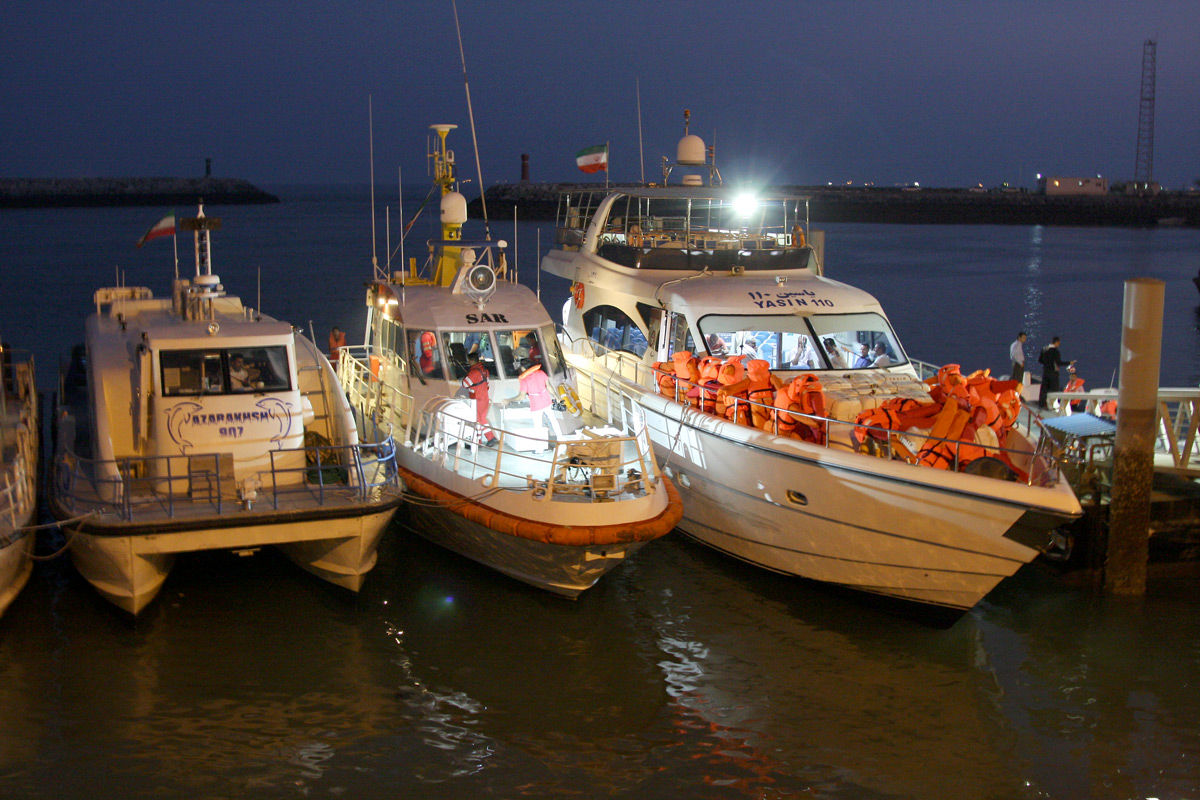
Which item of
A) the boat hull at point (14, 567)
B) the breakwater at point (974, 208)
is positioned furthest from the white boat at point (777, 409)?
the breakwater at point (974, 208)

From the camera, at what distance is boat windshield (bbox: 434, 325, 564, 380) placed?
460 inches

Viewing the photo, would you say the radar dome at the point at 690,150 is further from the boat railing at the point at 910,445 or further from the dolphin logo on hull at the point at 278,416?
the dolphin logo on hull at the point at 278,416

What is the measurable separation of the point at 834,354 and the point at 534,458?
4.17m

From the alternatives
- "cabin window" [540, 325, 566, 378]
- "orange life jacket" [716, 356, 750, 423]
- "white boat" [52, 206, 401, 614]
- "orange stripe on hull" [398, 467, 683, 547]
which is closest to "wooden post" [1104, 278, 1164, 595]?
"orange life jacket" [716, 356, 750, 423]

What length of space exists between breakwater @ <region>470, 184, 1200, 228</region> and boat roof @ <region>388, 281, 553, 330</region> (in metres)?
81.0

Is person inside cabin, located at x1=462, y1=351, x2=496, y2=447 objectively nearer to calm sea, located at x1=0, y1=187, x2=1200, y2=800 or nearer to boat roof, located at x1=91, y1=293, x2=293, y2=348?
calm sea, located at x1=0, y1=187, x2=1200, y2=800

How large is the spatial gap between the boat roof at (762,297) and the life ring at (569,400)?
5.60 ft

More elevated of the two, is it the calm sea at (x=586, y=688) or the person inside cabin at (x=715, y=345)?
the person inside cabin at (x=715, y=345)

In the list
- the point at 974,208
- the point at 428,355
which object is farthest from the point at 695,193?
the point at 974,208

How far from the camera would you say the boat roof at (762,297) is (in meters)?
12.1

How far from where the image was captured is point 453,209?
44.9 feet

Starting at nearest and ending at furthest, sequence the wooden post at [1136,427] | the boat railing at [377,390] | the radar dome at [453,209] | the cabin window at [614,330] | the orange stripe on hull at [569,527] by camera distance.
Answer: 1. the orange stripe on hull at [569,527]
2. the wooden post at [1136,427]
3. the boat railing at [377,390]
4. the cabin window at [614,330]
5. the radar dome at [453,209]

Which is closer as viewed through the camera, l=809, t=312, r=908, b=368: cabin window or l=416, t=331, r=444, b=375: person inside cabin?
l=416, t=331, r=444, b=375: person inside cabin

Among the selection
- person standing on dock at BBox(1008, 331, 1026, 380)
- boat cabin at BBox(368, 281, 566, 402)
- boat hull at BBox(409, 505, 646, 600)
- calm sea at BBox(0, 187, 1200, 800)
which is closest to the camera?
calm sea at BBox(0, 187, 1200, 800)
